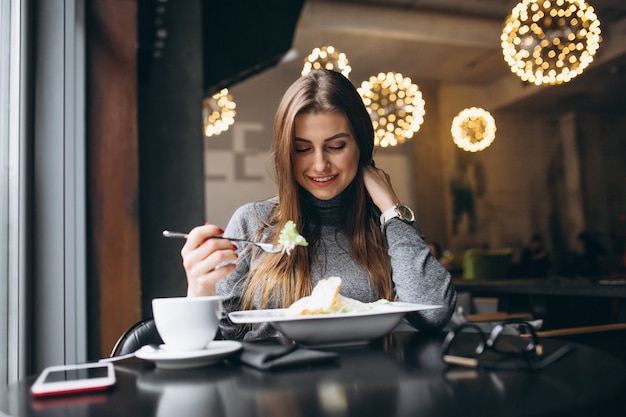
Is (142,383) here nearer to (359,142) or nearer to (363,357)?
(363,357)

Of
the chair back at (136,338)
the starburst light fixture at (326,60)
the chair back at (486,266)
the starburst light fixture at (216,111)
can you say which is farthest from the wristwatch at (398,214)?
the chair back at (486,266)

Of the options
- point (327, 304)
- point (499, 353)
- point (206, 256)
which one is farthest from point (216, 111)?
point (499, 353)

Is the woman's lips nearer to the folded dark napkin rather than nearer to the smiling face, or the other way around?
the smiling face

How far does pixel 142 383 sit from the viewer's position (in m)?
0.72

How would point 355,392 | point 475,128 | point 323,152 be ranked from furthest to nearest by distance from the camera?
1. point 475,128
2. point 323,152
3. point 355,392

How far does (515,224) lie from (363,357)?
10225 mm

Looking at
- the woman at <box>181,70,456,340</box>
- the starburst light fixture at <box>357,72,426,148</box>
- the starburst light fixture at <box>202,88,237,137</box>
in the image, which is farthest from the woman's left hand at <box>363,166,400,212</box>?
the starburst light fixture at <box>357,72,426,148</box>

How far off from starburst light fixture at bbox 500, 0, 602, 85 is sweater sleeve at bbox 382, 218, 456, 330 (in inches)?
138

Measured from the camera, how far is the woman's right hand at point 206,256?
1023 mm

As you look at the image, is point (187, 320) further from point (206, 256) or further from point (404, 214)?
point (404, 214)

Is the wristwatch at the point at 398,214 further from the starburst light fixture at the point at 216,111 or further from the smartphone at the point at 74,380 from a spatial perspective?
the starburst light fixture at the point at 216,111

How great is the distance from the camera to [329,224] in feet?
5.08

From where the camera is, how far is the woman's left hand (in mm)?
1479

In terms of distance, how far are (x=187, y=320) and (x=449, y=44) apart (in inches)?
315
